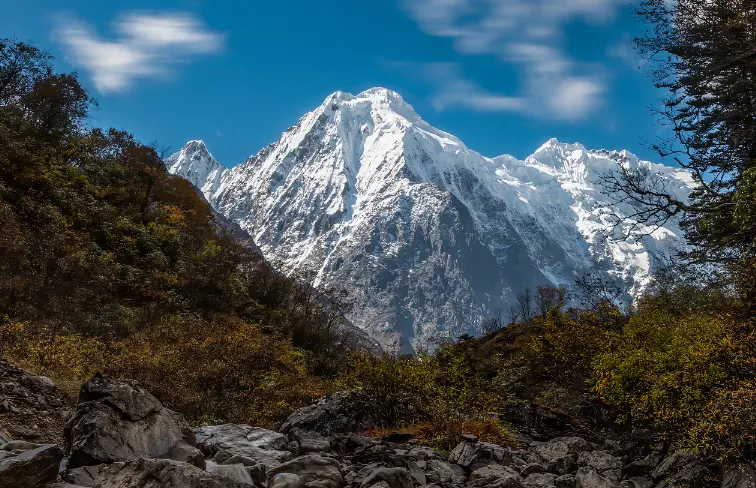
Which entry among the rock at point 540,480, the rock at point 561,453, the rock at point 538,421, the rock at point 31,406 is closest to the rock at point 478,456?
the rock at point 540,480

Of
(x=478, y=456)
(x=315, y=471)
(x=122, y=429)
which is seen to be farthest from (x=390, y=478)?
(x=122, y=429)

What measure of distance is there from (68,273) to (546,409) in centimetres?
1517

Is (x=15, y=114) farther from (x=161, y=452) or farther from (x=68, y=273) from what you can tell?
(x=161, y=452)

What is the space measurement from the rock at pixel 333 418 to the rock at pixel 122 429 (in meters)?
4.38

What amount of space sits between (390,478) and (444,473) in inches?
53.4

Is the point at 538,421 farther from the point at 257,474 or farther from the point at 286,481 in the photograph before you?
the point at 257,474

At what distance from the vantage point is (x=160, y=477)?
296 cm

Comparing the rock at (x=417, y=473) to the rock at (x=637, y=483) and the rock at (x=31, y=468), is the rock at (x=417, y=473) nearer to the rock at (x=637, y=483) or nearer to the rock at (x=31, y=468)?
the rock at (x=637, y=483)

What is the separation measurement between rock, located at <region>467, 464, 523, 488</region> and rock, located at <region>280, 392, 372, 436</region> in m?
3.75

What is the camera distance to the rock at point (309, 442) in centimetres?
703

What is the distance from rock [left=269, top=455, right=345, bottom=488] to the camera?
4992 millimetres

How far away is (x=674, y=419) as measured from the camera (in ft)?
21.7

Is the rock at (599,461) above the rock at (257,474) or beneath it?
beneath

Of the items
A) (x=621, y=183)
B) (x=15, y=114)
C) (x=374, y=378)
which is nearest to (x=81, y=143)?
(x=15, y=114)
